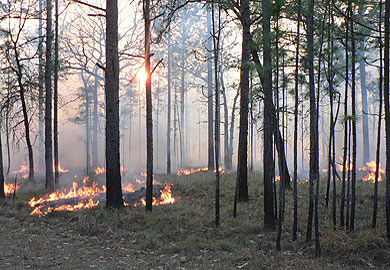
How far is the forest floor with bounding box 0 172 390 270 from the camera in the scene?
17.9 ft

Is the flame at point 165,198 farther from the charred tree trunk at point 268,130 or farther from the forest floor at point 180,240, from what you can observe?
the charred tree trunk at point 268,130

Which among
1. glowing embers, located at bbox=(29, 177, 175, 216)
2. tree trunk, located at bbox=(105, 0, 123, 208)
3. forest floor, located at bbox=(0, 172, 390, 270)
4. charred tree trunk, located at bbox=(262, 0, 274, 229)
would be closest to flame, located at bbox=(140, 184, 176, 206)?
glowing embers, located at bbox=(29, 177, 175, 216)

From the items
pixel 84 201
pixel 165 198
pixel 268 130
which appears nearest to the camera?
pixel 268 130

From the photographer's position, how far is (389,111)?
19.2 ft

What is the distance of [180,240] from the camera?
685 cm

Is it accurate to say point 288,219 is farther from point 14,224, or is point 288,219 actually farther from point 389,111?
point 14,224

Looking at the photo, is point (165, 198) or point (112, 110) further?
point (165, 198)

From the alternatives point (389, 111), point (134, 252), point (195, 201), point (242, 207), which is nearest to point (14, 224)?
point (134, 252)

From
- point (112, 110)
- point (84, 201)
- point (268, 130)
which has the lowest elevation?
point (84, 201)

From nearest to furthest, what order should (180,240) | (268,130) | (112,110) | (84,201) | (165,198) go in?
1. (180,240)
2. (268,130)
3. (112,110)
4. (84,201)
5. (165,198)

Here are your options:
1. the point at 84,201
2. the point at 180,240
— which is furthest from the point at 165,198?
the point at 180,240

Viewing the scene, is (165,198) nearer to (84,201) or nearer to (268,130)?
(84,201)

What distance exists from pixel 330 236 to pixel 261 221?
6.84 ft

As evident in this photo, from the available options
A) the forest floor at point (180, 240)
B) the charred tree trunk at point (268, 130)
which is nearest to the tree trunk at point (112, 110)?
the forest floor at point (180, 240)
